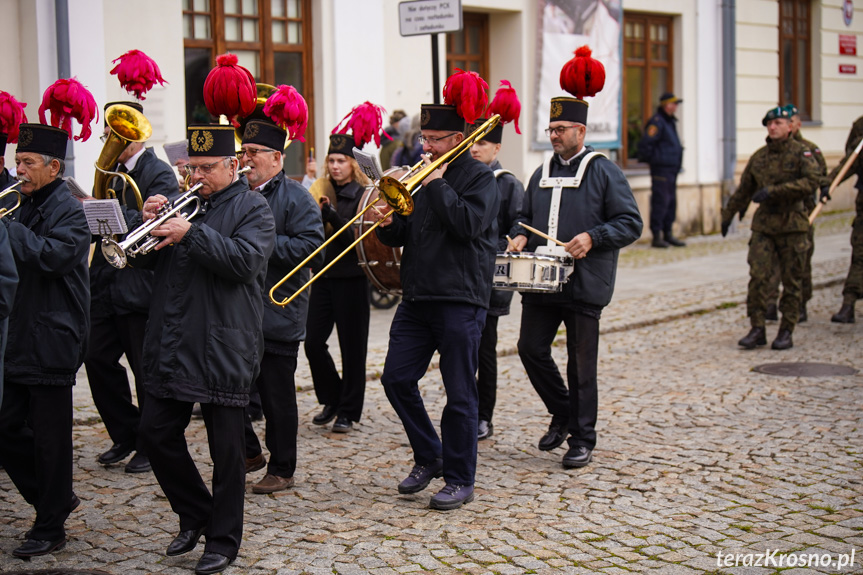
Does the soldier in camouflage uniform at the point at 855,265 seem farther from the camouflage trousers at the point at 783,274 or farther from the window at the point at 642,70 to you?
the window at the point at 642,70

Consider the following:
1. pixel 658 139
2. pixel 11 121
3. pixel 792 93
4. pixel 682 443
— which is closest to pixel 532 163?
pixel 658 139

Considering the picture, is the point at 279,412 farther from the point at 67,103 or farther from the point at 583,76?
the point at 583,76

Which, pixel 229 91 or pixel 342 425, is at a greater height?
pixel 229 91

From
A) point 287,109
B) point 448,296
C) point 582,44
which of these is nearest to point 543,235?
point 448,296

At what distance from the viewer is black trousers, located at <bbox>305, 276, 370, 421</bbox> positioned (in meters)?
7.20

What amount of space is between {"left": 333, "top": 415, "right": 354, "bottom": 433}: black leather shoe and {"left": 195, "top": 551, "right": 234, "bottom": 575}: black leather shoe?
2.42 meters

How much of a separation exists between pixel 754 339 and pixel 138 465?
554cm

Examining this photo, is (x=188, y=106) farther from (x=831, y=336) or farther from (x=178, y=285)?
(x=178, y=285)

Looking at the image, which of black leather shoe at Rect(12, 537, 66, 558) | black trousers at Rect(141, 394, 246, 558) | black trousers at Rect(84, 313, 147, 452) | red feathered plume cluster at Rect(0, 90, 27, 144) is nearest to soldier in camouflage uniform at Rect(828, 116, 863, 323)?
black trousers at Rect(84, 313, 147, 452)

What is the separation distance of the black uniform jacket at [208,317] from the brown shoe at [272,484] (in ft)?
3.71

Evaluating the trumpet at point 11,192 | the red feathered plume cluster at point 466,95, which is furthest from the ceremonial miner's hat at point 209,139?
the red feathered plume cluster at point 466,95

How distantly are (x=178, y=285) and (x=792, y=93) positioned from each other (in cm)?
1899

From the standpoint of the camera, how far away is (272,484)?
5809 mm

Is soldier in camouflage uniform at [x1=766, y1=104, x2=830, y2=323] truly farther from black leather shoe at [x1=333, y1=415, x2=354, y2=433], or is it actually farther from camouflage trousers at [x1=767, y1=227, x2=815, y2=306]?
black leather shoe at [x1=333, y1=415, x2=354, y2=433]
